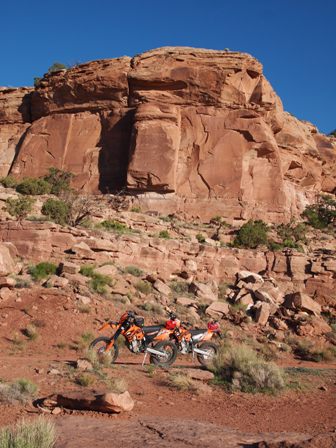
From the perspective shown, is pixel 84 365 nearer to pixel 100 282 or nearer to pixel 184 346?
pixel 184 346

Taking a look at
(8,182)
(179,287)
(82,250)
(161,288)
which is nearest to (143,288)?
(161,288)

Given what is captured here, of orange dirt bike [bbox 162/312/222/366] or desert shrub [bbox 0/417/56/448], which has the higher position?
orange dirt bike [bbox 162/312/222/366]

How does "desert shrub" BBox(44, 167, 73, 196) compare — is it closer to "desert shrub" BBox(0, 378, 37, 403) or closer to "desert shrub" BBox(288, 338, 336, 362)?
"desert shrub" BBox(288, 338, 336, 362)

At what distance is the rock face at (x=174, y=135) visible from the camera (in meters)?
32.8

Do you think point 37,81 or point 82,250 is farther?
point 37,81

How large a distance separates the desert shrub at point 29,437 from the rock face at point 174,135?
28.2 m

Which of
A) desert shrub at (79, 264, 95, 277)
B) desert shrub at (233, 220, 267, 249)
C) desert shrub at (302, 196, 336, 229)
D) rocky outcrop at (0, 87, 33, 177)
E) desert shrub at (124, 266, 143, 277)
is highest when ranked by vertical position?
rocky outcrop at (0, 87, 33, 177)

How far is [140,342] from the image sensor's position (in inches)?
357

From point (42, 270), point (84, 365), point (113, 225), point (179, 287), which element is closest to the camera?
point (84, 365)

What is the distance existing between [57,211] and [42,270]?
25.7 ft

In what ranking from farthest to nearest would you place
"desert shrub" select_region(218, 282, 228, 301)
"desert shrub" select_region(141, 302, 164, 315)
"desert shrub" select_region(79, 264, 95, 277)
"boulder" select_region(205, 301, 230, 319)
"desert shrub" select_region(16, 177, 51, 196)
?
"desert shrub" select_region(16, 177, 51, 196)
"desert shrub" select_region(218, 282, 228, 301)
"boulder" select_region(205, 301, 230, 319)
"desert shrub" select_region(79, 264, 95, 277)
"desert shrub" select_region(141, 302, 164, 315)

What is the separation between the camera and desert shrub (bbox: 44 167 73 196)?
104ft

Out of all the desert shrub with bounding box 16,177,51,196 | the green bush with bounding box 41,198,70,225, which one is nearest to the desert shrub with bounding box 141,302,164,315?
the green bush with bounding box 41,198,70,225

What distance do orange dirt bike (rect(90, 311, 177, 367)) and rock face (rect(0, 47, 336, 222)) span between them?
23403 millimetres
